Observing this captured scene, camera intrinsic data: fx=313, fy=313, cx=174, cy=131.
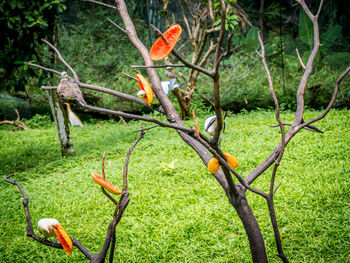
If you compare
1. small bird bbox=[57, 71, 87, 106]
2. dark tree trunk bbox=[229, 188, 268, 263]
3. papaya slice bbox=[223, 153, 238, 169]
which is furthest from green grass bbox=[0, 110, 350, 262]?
small bird bbox=[57, 71, 87, 106]

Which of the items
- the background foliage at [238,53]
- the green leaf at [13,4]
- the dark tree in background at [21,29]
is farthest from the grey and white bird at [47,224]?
the background foliage at [238,53]

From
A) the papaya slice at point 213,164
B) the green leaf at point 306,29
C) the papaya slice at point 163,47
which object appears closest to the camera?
the papaya slice at point 163,47

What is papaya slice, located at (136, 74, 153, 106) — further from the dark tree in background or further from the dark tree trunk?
the dark tree in background

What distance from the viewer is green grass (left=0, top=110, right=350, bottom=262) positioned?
1.80 metres

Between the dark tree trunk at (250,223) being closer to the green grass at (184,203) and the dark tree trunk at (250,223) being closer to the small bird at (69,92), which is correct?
the small bird at (69,92)

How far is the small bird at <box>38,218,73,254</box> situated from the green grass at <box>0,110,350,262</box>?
0.84 meters

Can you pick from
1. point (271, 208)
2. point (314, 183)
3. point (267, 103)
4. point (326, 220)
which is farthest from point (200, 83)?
point (271, 208)

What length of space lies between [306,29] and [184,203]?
12.6 feet

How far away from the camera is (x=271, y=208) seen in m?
1.00

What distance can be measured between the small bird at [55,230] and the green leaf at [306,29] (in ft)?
15.4

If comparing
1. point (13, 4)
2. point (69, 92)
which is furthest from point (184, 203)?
point (13, 4)

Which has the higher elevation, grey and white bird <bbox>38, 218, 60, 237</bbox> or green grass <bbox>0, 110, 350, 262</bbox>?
grey and white bird <bbox>38, 218, 60, 237</bbox>

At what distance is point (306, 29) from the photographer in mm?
4848

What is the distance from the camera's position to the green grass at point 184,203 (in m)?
1.80
